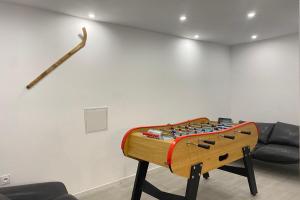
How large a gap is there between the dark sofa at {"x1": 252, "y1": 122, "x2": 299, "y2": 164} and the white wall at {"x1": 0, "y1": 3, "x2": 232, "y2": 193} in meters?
1.56

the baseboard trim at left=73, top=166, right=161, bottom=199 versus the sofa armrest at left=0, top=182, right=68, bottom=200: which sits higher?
the sofa armrest at left=0, top=182, right=68, bottom=200

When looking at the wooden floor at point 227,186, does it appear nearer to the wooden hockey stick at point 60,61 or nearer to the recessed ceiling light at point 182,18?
the wooden hockey stick at point 60,61

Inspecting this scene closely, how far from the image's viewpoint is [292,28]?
4020 mm

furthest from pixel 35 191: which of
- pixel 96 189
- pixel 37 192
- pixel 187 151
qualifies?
pixel 187 151

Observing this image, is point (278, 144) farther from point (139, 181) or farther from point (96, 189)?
point (96, 189)

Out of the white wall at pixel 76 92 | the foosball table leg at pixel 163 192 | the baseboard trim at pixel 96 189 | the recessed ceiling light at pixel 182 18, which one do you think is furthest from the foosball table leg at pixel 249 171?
the recessed ceiling light at pixel 182 18

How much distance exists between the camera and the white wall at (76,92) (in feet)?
8.89

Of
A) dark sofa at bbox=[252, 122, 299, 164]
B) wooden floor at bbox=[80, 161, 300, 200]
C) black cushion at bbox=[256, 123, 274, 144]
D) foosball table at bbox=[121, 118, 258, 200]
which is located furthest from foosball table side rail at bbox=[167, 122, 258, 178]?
black cushion at bbox=[256, 123, 274, 144]

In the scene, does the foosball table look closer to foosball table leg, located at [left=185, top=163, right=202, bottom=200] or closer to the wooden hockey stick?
foosball table leg, located at [left=185, top=163, right=202, bottom=200]

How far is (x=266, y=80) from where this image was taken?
4.95 m

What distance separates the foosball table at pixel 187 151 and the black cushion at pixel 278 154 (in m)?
0.75

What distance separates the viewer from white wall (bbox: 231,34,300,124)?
4566 mm

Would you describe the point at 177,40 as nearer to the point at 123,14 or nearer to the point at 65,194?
the point at 123,14

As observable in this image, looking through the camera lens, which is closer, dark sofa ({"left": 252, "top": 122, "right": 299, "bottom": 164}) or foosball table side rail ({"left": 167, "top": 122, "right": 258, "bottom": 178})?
foosball table side rail ({"left": 167, "top": 122, "right": 258, "bottom": 178})
